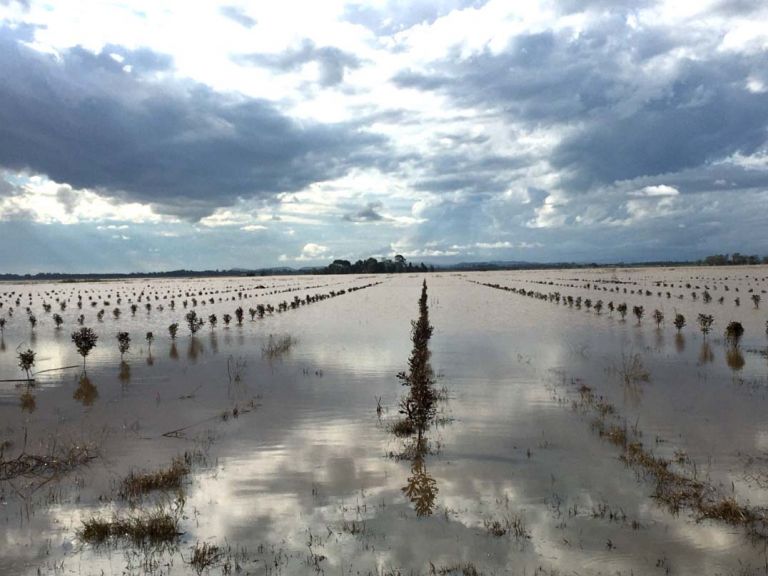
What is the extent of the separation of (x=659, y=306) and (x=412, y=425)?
3279 centimetres

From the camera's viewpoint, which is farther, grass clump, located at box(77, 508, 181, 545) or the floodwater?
grass clump, located at box(77, 508, 181, 545)

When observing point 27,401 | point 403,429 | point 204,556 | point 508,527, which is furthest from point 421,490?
point 27,401

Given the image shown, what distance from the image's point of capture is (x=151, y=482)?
739 cm

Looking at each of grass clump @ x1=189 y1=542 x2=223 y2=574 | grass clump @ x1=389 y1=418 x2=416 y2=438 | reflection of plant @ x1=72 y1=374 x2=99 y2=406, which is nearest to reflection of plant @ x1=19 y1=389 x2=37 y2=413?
reflection of plant @ x1=72 y1=374 x2=99 y2=406

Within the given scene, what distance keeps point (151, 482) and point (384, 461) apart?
3.18 metres

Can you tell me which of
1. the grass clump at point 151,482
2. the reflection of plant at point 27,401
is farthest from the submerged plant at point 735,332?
the reflection of plant at point 27,401

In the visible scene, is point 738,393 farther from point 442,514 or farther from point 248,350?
point 248,350

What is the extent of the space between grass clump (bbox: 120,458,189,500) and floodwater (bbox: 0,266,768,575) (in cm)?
16

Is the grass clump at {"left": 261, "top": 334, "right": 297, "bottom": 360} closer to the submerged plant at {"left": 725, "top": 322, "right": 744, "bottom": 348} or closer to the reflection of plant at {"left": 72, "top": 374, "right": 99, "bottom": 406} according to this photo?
the reflection of plant at {"left": 72, "top": 374, "right": 99, "bottom": 406}

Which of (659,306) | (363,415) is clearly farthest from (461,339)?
(659,306)

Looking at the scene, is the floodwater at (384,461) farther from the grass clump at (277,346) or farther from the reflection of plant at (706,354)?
the grass clump at (277,346)

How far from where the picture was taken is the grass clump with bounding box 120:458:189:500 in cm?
720

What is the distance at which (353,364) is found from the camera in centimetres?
1684

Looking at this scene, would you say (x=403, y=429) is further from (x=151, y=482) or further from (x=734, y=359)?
(x=734, y=359)
